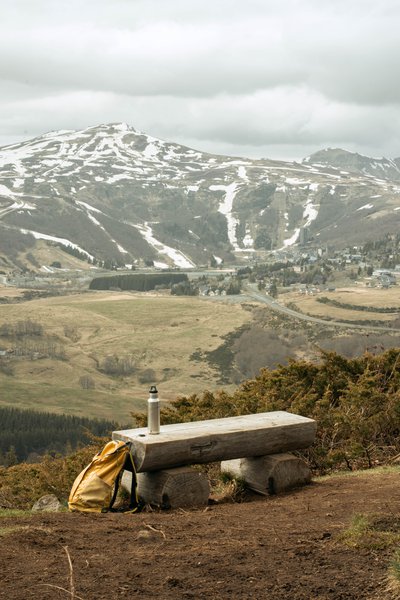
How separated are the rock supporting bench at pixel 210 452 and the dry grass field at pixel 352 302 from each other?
10765 centimetres

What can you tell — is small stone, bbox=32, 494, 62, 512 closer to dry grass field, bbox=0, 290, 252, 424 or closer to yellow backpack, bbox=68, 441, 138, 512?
yellow backpack, bbox=68, 441, 138, 512

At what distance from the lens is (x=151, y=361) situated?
108812 mm

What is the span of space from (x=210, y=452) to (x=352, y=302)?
429 ft

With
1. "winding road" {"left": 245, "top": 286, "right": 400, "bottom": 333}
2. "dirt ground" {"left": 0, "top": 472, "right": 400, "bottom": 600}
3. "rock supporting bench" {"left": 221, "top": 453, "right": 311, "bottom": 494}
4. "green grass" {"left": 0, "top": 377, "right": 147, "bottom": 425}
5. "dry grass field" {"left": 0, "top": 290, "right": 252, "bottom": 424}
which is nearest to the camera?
"dirt ground" {"left": 0, "top": 472, "right": 400, "bottom": 600}

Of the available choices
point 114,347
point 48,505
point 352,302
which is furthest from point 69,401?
point 48,505

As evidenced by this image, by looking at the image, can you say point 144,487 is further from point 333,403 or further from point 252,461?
point 333,403

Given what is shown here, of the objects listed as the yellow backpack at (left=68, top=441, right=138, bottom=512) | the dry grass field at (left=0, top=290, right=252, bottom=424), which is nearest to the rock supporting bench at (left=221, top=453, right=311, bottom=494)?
the yellow backpack at (left=68, top=441, right=138, bottom=512)

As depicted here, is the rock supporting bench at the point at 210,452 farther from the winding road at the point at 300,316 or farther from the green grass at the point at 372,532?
the winding road at the point at 300,316

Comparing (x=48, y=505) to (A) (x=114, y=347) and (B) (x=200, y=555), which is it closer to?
(B) (x=200, y=555)

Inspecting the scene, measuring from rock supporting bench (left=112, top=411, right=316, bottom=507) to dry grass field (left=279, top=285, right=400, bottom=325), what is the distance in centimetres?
10765

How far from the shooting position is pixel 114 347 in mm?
117438

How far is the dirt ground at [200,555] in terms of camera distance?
5.62 metres

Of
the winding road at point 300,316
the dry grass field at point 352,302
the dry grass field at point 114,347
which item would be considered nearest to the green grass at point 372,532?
the dry grass field at point 114,347

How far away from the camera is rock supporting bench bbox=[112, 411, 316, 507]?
9344mm
